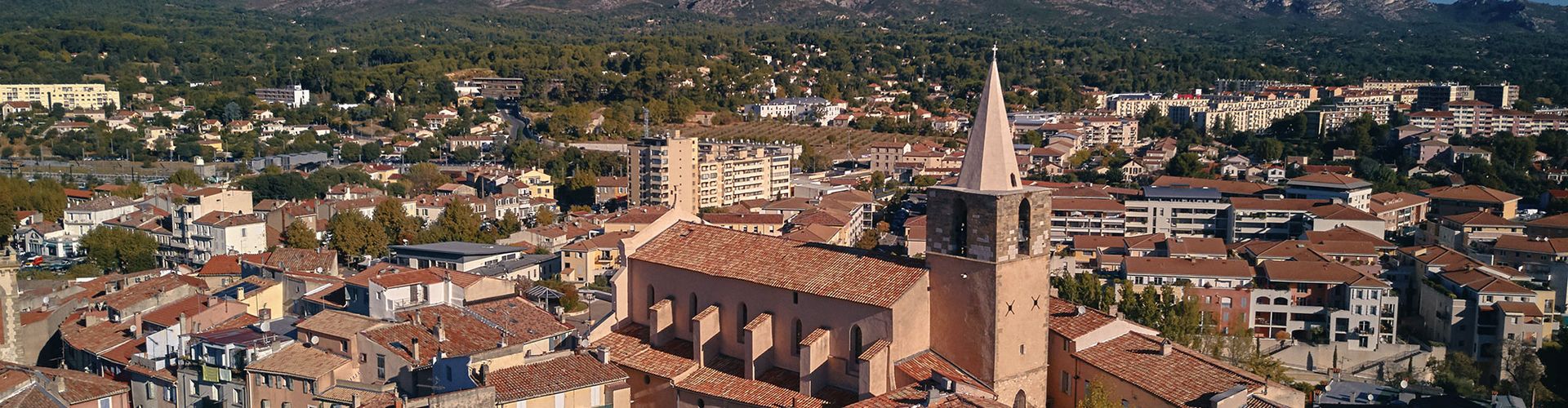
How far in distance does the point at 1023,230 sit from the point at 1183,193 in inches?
1417

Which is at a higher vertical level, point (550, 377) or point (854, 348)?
point (854, 348)

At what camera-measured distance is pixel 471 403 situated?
577 inches

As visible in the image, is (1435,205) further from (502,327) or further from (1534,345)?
(502,327)

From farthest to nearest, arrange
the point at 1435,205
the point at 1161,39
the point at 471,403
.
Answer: the point at 1161,39
the point at 1435,205
the point at 471,403

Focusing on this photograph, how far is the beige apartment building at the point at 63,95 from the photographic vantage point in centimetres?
8975

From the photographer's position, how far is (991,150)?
16219 mm

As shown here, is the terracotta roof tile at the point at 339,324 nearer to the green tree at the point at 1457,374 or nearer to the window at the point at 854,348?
the window at the point at 854,348

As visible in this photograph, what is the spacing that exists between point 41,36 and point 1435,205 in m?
102

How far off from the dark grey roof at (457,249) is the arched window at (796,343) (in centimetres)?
1906

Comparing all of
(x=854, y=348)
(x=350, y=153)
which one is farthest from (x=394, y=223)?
(x=854, y=348)

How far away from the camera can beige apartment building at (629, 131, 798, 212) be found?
55.6 m

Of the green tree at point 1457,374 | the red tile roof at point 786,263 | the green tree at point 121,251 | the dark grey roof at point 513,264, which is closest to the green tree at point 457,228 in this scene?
the dark grey roof at point 513,264

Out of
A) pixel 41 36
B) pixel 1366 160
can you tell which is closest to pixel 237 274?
pixel 1366 160

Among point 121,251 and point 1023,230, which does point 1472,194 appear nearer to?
point 1023,230
